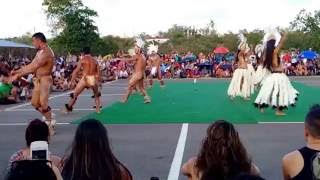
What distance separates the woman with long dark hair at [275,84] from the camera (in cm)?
1741

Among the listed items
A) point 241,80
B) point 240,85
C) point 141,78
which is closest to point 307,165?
point 141,78

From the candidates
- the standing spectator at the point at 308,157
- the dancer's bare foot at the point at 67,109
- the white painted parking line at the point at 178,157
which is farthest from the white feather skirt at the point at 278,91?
the standing spectator at the point at 308,157

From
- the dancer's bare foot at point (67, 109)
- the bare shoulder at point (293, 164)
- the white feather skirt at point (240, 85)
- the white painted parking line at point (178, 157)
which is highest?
the bare shoulder at point (293, 164)

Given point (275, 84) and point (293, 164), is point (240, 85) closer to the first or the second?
point (275, 84)

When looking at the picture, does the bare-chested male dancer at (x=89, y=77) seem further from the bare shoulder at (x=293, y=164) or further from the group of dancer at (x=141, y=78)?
the bare shoulder at (x=293, y=164)

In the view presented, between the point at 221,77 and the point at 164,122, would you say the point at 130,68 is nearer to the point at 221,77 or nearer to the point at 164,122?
the point at 221,77

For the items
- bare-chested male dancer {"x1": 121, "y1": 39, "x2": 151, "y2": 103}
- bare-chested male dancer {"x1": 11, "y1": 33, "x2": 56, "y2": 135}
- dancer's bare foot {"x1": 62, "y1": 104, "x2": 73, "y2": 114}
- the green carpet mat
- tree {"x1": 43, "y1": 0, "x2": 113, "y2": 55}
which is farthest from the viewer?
tree {"x1": 43, "y1": 0, "x2": 113, "y2": 55}

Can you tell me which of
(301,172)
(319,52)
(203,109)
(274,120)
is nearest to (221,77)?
(319,52)

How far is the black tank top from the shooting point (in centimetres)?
535

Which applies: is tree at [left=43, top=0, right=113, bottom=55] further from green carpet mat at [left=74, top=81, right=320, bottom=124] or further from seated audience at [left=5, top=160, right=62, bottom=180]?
seated audience at [left=5, top=160, right=62, bottom=180]

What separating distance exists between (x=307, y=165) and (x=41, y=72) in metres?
9.55

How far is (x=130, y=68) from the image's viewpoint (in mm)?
49812

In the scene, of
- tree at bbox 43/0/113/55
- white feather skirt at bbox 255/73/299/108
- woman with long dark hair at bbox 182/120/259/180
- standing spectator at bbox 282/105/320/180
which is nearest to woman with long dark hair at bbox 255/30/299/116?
white feather skirt at bbox 255/73/299/108

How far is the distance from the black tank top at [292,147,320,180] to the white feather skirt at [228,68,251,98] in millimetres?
18473
